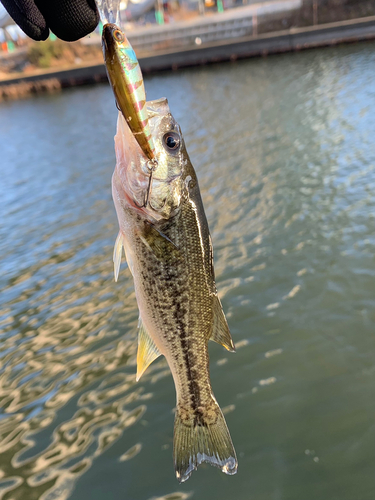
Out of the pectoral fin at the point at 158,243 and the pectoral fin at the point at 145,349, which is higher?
the pectoral fin at the point at 158,243

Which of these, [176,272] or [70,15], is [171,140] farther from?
[70,15]

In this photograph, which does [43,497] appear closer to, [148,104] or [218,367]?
[218,367]

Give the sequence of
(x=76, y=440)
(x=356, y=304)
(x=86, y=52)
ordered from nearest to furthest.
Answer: (x=76, y=440) → (x=356, y=304) → (x=86, y=52)

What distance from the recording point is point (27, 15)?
2.22 metres

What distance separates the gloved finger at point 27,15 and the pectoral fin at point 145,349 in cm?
191

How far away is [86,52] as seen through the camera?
157 ft

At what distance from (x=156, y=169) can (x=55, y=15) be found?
118cm

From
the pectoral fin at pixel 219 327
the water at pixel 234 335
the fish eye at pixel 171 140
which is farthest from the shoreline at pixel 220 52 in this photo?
the pectoral fin at pixel 219 327

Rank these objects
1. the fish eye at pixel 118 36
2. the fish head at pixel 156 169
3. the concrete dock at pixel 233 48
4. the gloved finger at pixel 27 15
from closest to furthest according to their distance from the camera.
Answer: the fish eye at pixel 118 36 < the fish head at pixel 156 169 < the gloved finger at pixel 27 15 < the concrete dock at pixel 233 48

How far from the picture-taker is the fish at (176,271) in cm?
209

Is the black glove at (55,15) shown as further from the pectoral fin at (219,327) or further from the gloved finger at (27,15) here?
the pectoral fin at (219,327)

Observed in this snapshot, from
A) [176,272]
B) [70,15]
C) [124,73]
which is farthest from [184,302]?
[70,15]

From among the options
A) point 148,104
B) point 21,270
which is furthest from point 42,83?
point 148,104

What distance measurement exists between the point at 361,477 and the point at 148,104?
3.90 m
